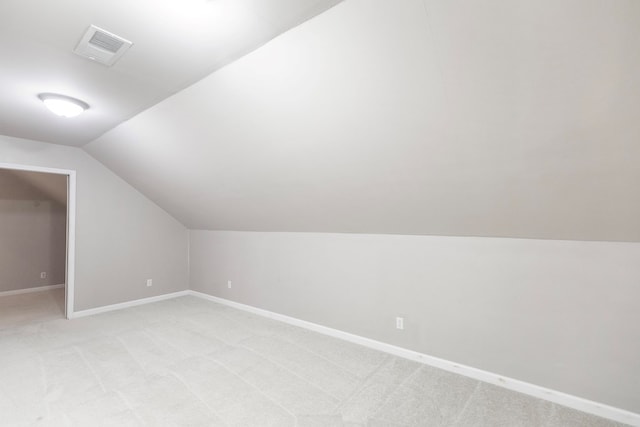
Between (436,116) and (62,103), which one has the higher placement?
(62,103)

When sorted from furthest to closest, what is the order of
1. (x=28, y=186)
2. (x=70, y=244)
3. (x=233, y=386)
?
(x=28, y=186) → (x=70, y=244) → (x=233, y=386)

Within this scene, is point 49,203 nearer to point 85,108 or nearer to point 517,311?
point 85,108

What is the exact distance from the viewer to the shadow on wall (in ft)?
18.1

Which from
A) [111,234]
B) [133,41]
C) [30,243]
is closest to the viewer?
[133,41]

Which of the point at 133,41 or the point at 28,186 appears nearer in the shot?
the point at 133,41

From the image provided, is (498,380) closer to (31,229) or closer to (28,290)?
(28,290)

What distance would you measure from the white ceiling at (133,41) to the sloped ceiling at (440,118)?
0.14m

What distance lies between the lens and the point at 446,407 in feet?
7.02

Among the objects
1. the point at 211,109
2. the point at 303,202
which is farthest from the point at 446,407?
the point at 211,109

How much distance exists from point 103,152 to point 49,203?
319cm

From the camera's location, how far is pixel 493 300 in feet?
8.21

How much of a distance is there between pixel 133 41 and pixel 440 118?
1.86 m

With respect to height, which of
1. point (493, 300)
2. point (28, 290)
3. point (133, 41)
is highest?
point (133, 41)

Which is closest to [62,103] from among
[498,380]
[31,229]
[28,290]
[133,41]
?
[133,41]
